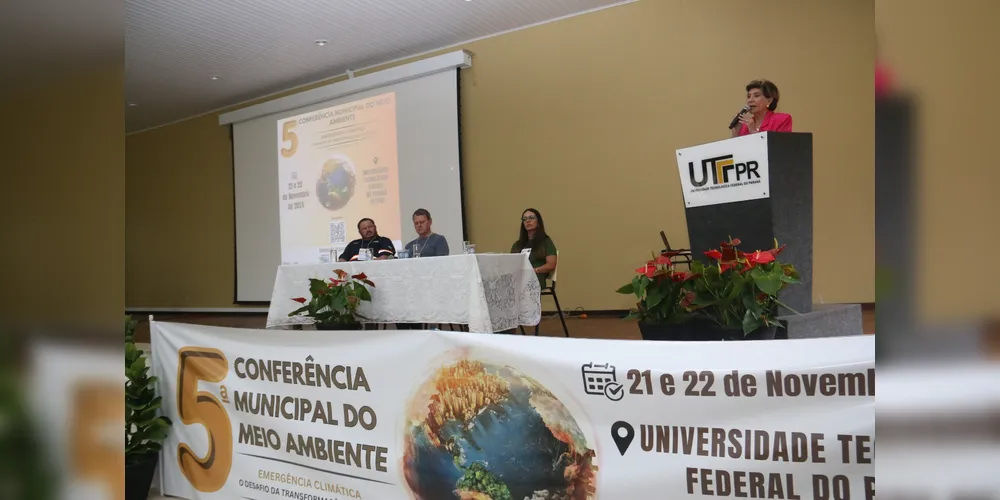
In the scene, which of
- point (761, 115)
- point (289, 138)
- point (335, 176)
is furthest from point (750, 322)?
point (289, 138)

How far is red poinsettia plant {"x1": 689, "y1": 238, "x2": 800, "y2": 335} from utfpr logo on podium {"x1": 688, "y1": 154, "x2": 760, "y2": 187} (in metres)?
0.25

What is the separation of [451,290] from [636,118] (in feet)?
10.3

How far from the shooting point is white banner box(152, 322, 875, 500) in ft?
4.12

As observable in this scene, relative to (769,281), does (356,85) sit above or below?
above

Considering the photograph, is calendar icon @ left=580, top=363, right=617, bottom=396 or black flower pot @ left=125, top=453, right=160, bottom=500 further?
black flower pot @ left=125, top=453, right=160, bottom=500

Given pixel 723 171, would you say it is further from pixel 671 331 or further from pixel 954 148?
pixel 954 148

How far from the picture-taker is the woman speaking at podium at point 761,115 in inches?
94.3

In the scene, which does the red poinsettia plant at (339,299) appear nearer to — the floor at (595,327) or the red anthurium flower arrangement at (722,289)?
the floor at (595,327)

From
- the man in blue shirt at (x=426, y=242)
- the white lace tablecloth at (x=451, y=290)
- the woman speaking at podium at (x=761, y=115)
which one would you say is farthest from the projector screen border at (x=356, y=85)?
the woman speaking at podium at (x=761, y=115)

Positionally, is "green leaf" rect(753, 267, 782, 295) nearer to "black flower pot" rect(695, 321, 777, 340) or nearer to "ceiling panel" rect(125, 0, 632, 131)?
"black flower pot" rect(695, 321, 777, 340)

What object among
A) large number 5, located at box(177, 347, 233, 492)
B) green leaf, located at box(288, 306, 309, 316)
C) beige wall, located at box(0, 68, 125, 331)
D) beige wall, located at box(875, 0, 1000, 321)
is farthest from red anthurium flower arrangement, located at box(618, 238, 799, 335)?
green leaf, located at box(288, 306, 309, 316)

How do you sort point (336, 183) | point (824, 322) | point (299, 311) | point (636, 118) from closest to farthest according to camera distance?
point (824, 322), point (299, 311), point (636, 118), point (336, 183)

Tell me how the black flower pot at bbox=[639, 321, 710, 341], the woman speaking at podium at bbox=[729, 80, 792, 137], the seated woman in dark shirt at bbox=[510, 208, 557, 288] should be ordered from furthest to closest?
the seated woman in dark shirt at bbox=[510, 208, 557, 288] → the woman speaking at podium at bbox=[729, 80, 792, 137] → the black flower pot at bbox=[639, 321, 710, 341]

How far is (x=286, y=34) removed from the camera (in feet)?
20.7
